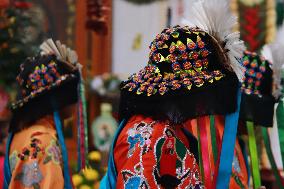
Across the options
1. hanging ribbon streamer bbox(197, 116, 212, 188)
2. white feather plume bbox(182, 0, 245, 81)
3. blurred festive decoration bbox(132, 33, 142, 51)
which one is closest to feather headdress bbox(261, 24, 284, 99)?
hanging ribbon streamer bbox(197, 116, 212, 188)

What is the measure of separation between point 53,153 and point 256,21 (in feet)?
12.8

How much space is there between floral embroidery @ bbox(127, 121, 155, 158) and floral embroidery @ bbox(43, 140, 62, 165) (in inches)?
38.4

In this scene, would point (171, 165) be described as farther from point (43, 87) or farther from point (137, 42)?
point (137, 42)

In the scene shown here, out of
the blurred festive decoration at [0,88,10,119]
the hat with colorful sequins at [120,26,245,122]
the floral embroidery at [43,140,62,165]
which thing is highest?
the hat with colorful sequins at [120,26,245,122]

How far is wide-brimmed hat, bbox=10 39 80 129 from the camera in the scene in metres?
3.53

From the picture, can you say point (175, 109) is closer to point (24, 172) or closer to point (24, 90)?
point (24, 172)

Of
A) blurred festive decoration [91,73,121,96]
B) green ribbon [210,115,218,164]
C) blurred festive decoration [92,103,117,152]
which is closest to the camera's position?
green ribbon [210,115,218,164]

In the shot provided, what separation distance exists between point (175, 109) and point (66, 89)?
53.6 inches

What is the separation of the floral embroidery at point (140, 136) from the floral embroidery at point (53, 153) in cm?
97

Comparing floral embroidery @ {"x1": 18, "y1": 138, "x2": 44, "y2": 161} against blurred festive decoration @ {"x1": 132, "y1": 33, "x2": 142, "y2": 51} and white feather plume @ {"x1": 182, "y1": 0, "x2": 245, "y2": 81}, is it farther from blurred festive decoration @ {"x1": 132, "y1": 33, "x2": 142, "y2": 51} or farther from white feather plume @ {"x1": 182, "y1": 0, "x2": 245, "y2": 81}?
blurred festive decoration @ {"x1": 132, "y1": 33, "x2": 142, "y2": 51}

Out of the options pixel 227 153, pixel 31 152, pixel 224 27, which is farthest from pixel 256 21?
pixel 227 153

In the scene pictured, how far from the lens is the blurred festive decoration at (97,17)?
5.86 m

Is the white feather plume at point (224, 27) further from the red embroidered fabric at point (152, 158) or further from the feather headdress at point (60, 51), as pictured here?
the feather headdress at point (60, 51)

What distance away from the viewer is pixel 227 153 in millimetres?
2553
